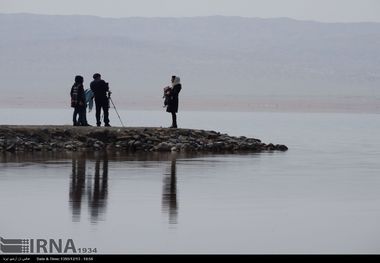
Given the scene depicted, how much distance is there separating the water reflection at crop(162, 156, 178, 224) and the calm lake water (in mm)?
17

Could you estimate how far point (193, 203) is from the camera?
18062 mm

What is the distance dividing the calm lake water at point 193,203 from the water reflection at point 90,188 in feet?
0.05

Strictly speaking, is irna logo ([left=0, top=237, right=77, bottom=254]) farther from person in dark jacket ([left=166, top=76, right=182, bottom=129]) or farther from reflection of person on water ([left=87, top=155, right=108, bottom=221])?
person in dark jacket ([left=166, top=76, right=182, bottom=129])

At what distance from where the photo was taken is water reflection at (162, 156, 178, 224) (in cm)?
1681

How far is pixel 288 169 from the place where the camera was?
2541 centimetres

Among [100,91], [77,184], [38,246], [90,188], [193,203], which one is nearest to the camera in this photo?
[38,246]

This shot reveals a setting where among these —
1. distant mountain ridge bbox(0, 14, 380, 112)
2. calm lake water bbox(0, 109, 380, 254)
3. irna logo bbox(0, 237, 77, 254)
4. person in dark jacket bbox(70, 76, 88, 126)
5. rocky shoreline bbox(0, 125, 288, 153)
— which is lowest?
irna logo bbox(0, 237, 77, 254)

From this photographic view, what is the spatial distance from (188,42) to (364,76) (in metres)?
43.0

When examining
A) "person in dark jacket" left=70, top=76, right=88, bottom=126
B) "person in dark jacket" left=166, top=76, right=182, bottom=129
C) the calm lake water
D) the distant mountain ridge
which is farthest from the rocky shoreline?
the distant mountain ridge

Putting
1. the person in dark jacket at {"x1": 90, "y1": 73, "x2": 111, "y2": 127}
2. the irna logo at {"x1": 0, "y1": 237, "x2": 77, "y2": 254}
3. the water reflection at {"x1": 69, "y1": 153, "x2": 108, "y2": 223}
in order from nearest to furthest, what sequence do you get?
1. the irna logo at {"x1": 0, "y1": 237, "x2": 77, "y2": 254}
2. the water reflection at {"x1": 69, "y1": 153, "x2": 108, "y2": 223}
3. the person in dark jacket at {"x1": 90, "y1": 73, "x2": 111, "y2": 127}

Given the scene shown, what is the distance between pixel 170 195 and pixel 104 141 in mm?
12235

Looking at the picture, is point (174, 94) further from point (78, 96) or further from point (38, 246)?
point (38, 246)

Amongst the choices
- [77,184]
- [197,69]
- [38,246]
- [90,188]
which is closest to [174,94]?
[77,184]
